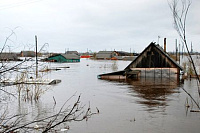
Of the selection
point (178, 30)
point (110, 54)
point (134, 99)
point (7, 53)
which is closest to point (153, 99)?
point (134, 99)

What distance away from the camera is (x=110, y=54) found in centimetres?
10719

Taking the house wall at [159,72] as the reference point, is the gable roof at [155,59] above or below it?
above

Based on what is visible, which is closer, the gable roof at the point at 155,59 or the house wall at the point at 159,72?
the house wall at the point at 159,72

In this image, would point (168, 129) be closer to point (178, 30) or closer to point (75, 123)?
point (75, 123)

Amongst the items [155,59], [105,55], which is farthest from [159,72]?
[105,55]

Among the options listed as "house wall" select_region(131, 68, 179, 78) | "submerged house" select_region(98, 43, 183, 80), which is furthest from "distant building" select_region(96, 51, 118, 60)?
"house wall" select_region(131, 68, 179, 78)

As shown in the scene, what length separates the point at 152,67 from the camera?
88.8ft

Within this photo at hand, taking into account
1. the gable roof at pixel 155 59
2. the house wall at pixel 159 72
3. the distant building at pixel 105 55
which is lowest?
the house wall at pixel 159 72

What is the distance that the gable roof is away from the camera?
1032 inches

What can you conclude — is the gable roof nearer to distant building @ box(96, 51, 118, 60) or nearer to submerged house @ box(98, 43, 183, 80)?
submerged house @ box(98, 43, 183, 80)

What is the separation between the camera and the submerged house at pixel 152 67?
26125 mm

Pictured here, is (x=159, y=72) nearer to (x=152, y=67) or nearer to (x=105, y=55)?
(x=152, y=67)

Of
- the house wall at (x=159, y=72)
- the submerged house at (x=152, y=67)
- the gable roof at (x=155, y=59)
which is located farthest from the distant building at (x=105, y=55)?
the gable roof at (x=155, y=59)

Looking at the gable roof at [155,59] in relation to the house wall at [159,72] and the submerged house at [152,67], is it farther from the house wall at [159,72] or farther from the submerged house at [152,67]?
the house wall at [159,72]
